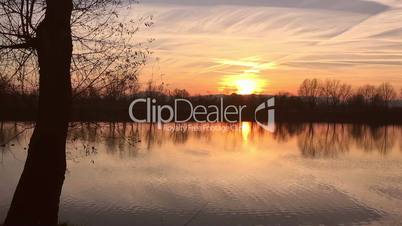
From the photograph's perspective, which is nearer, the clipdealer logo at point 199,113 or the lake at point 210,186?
the lake at point 210,186

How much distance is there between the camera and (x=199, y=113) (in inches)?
2773

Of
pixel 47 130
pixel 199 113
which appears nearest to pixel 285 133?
pixel 199 113

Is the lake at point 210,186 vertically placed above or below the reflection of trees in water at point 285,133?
below

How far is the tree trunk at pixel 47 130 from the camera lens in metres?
5.70

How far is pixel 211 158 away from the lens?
76.6 ft

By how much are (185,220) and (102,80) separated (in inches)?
218

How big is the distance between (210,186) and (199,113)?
54999mm

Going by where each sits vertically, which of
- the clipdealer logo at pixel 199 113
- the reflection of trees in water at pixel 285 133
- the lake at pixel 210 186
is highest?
the clipdealer logo at pixel 199 113

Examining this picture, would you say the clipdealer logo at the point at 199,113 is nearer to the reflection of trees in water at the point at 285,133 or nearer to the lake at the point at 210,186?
the reflection of trees in water at the point at 285,133

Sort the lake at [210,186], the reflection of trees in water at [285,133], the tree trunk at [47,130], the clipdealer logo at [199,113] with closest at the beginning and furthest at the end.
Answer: the tree trunk at [47,130] < the lake at [210,186] < the reflection of trees in water at [285,133] < the clipdealer logo at [199,113]

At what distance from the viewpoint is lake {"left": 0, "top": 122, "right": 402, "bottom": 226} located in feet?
36.9

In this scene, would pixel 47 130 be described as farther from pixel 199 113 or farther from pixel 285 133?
pixel 199 113

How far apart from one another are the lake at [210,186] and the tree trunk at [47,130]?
26.8 inches

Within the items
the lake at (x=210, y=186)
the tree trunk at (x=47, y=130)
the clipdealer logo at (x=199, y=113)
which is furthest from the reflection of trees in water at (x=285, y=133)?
the tree trunk at (x=47, y=130)
